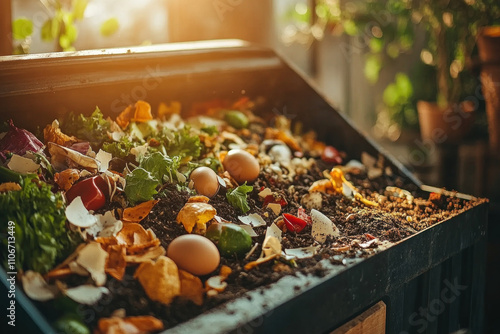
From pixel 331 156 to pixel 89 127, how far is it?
3.75ft

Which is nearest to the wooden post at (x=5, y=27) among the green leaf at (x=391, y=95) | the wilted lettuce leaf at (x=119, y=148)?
the wilted lettuce leaf at (x=119, y=148)

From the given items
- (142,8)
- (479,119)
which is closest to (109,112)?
(142,8)

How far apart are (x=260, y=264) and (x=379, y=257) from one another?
1.23ft

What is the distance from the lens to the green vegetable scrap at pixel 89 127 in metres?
Result: 2.07

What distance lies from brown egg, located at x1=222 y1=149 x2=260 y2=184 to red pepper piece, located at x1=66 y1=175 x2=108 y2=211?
0.55 meters

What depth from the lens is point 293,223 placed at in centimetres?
190

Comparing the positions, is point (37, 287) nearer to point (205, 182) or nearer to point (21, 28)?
point (205, 182)

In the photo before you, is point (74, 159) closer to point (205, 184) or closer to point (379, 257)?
point (205, 184)

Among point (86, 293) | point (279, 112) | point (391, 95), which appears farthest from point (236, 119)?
point (391, 95)

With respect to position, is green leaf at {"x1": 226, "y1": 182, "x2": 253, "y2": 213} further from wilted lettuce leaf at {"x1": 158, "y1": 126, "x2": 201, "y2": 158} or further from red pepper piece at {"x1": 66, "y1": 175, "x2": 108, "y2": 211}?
red pepper piece at {"x1": 66, "y1": 175, "x2": 108, "y2": 211}

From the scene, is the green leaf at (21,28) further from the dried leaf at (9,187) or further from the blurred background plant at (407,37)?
the blurred background plant at (407,37)

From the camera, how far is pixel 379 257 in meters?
1.68

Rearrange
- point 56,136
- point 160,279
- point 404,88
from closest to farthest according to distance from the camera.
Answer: point 160,279, point 56,136, point 404,88

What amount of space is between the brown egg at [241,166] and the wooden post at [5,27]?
3.62ft
